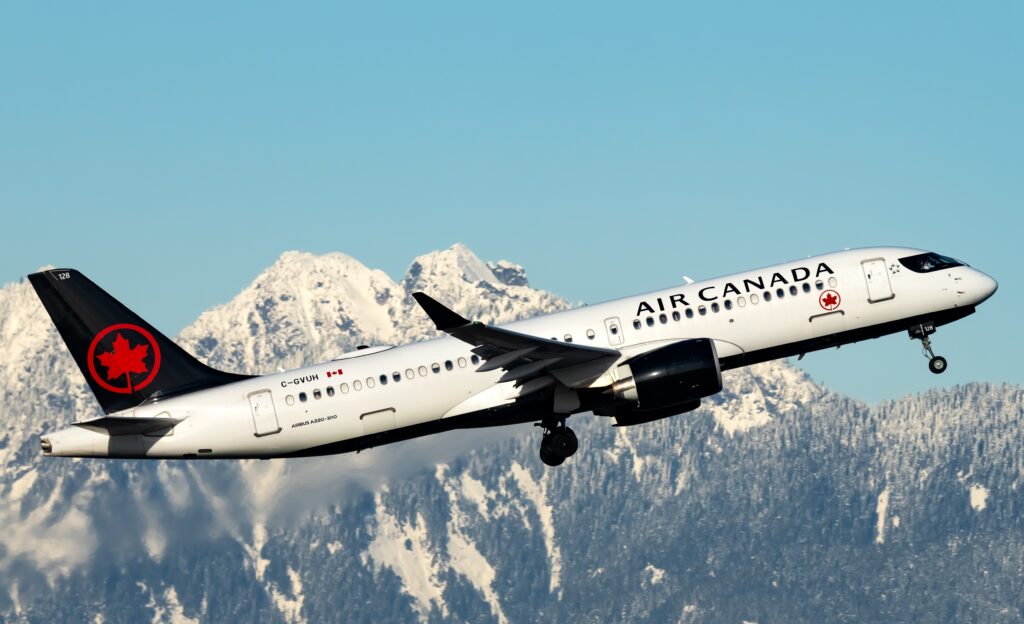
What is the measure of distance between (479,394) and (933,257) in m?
19.5

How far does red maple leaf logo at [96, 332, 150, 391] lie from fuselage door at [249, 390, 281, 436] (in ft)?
16.1

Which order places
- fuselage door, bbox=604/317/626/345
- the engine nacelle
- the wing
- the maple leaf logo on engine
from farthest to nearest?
1. the maple leaf logo on engine
2. fuselage door, bbox=604/317/626/345
3. the engine nacelle
4. the wing

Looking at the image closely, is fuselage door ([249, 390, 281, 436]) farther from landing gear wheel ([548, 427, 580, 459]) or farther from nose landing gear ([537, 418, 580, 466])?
landing gear wheel ([548, 427, 580, 459])

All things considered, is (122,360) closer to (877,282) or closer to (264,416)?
(264,416)

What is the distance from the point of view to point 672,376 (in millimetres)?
56781

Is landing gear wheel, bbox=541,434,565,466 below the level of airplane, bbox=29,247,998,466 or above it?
below

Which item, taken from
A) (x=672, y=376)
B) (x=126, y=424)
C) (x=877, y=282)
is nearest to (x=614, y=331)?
(x=672, y=376)

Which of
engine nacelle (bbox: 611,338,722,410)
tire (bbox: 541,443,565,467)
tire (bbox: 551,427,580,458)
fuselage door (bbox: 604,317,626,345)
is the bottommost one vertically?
tire (bbox: 541,443,565,467)

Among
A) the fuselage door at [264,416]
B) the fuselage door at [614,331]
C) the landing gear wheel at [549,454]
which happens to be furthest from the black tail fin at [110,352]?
the fuselage door at [614,331]

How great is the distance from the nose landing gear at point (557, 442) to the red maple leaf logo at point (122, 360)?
52.5 ft

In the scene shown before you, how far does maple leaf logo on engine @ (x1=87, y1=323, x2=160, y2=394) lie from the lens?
60375mm

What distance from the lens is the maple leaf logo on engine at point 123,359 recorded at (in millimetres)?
60375

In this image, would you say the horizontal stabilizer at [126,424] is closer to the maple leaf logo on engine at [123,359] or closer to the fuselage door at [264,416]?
the maple leaf logo on engine at [123,359]

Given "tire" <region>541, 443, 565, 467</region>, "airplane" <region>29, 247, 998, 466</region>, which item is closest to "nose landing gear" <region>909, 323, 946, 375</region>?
"airplane" <region>29, 247, 998, 466</region>
